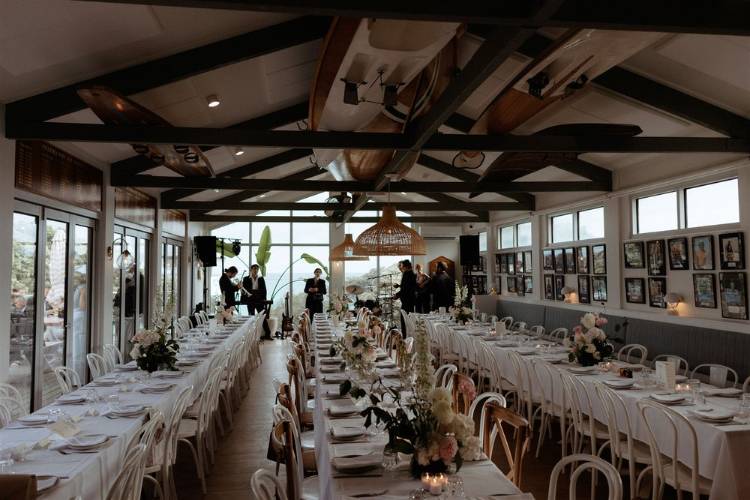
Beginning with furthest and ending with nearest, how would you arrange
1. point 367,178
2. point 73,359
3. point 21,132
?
point 367,178 → point 73,359 → point 21,132

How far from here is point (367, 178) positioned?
317 inches

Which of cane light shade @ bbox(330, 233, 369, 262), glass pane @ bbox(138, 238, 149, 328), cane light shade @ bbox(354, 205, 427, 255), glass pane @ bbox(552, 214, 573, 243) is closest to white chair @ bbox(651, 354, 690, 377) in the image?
cane light shade @ bbox(354, 205, 427, 255)

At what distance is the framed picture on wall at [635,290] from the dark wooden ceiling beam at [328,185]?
1.54 m

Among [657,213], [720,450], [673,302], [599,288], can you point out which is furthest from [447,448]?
[599,288]

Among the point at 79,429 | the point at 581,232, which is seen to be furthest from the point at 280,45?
the point at 581,232

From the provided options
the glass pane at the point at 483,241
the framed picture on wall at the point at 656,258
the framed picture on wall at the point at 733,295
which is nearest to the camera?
the framed picture on wall at the point at 733,295

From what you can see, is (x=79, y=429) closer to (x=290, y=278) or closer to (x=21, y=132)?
(x=21, y=132)

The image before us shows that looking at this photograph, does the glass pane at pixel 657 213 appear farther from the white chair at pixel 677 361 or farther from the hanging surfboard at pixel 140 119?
the hanging surfboard at pixel 140 119

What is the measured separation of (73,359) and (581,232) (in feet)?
27.1

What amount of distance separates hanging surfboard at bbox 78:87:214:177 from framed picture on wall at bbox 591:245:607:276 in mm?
6327

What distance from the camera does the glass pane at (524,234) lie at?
12094mm

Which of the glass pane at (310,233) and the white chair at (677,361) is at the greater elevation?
the glass pane at (310,233)

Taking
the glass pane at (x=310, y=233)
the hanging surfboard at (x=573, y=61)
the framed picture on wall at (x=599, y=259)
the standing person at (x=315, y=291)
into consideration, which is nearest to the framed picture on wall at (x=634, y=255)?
the framed picture on wall at (x=599, y=259)

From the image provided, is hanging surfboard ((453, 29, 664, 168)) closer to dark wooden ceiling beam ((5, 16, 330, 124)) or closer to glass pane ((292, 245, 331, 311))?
dark wooden ceiling beam ((5, 16, 330, 124))
